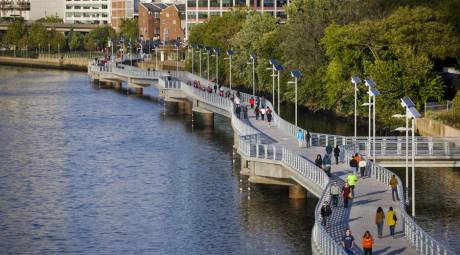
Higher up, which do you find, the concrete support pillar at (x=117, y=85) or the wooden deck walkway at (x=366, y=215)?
the concrete support pillar at (x=117, y=85)

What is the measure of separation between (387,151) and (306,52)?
2070 inches

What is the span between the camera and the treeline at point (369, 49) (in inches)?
4033

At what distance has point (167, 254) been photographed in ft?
182

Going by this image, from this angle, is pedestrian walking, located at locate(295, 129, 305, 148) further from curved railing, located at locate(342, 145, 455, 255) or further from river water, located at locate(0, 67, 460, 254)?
curved railing, located at locate(342, 145, 455, 255)

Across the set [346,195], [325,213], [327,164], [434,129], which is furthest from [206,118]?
[325,213]

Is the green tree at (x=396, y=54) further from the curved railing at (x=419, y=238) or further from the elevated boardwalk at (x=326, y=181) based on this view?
the curved railing at (x=419, y=238)

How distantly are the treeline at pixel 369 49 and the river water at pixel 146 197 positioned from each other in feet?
17.9

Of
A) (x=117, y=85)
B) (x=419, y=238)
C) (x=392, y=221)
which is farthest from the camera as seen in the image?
(x=117, y=85)

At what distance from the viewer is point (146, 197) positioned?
70125mm

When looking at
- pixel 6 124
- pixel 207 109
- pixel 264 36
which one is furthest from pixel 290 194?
pixel 264 36

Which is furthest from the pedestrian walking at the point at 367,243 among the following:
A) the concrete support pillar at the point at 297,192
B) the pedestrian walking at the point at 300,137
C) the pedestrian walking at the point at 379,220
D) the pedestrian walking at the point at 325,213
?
the pedestrian walking at the point at 300,137

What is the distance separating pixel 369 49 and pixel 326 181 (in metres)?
53.7

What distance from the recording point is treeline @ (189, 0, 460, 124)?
102438 mm

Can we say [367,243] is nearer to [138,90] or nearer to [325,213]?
[325,213]
